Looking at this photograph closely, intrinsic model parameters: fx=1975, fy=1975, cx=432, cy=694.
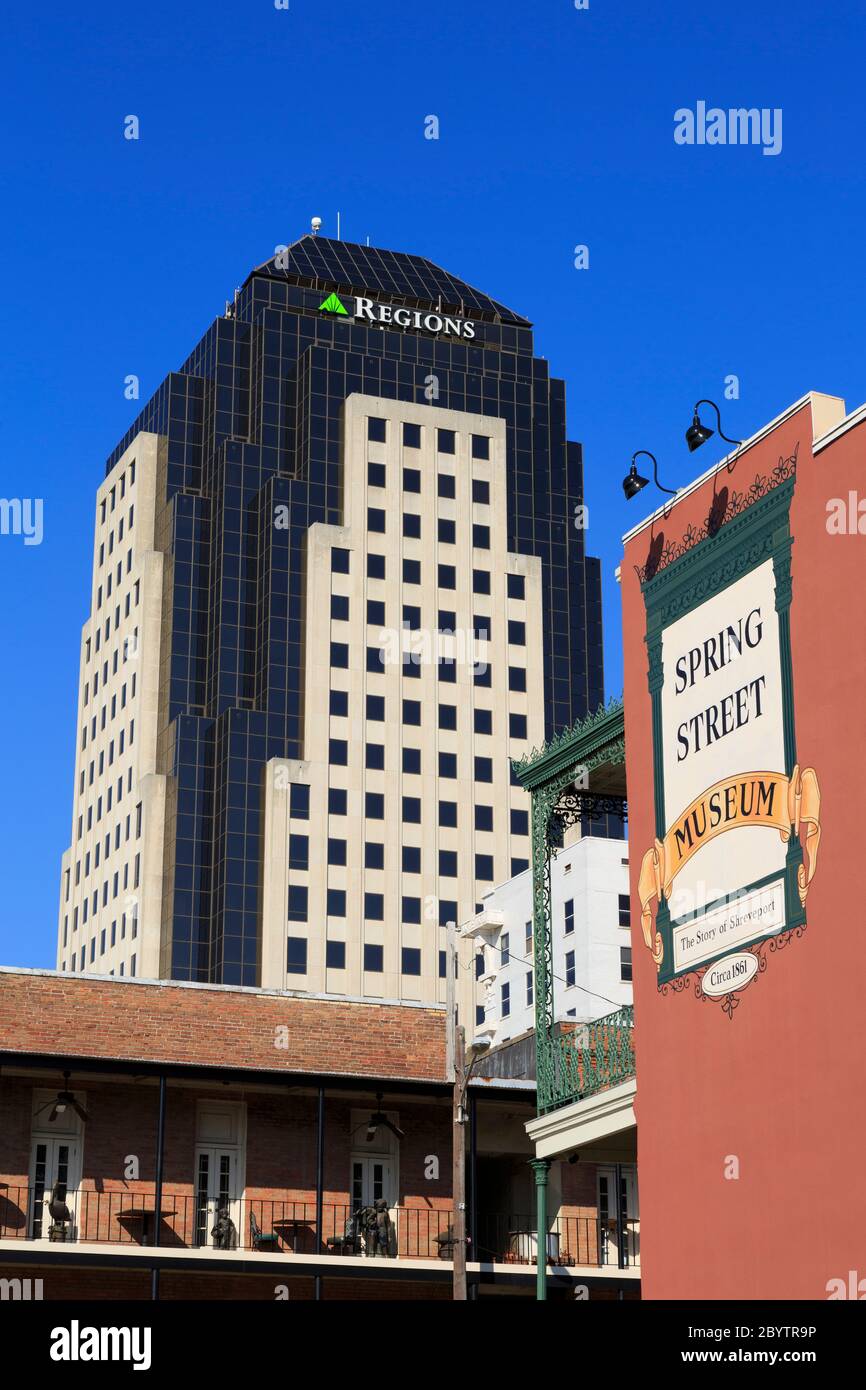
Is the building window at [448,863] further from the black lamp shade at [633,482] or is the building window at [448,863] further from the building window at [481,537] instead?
the black lamp shade at [633,482]

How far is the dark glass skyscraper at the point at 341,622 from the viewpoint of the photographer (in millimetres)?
110938

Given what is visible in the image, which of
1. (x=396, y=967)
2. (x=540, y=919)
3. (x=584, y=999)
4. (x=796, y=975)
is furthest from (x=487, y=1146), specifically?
(x=396, y=967)

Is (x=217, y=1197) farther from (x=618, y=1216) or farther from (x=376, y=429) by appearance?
(x=376, y=429)

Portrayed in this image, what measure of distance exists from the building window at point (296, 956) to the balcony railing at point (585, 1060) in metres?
73.6

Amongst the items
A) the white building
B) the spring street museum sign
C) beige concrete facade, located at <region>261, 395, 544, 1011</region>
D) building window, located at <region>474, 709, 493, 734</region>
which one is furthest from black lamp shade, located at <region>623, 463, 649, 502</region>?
building window, located at <region>474, 709, 493, 734</region>

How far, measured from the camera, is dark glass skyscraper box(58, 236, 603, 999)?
364 feet

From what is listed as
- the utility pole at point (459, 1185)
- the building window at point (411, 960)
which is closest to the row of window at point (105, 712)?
the building window at point (411, 960)

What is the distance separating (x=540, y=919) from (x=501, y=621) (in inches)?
3379

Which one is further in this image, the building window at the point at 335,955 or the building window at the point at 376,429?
the building window at the point at 376,429

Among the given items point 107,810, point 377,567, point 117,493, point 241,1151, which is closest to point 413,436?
point 377,567

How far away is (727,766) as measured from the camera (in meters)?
27.8

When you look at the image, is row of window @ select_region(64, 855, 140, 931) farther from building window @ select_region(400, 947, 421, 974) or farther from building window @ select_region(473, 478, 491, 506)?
building window @ select_region(473, 478, 491, 506)

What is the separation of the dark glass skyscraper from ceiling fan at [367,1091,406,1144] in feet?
213

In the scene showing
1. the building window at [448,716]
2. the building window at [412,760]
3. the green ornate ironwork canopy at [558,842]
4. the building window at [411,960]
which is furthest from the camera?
the building window at [448,716]
